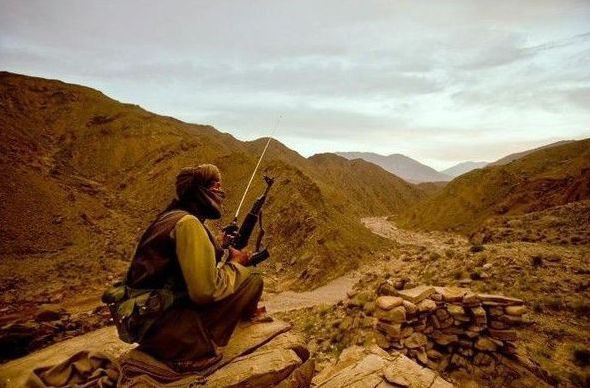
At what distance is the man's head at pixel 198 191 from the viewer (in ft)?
10.1

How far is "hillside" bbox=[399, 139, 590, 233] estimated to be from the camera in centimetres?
3294

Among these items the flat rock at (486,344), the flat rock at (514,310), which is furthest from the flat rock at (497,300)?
the flat rock at (486,344)

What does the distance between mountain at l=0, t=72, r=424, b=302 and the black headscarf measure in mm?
13949

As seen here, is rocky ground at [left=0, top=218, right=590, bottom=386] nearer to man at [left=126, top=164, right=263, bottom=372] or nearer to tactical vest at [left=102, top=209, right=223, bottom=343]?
man at [left=126, top=164, right=263, bottom=372]

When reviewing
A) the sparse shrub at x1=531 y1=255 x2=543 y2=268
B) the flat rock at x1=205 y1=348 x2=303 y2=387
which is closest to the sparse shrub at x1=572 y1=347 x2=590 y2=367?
the sparse shrub at x1=531 y1=255 x2=543 y2=268

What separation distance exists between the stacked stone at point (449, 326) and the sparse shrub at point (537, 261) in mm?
4892

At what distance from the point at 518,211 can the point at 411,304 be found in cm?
3313

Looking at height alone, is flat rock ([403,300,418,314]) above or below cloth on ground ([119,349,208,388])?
below

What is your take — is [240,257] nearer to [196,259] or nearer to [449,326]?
[196,259]

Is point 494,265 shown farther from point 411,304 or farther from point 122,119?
point 122,119

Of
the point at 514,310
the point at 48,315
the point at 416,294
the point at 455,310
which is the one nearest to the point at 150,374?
the point at 416,294

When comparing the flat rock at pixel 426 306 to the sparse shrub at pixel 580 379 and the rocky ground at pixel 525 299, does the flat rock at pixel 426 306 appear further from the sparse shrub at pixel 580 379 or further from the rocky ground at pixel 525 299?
the sparse shrub at pixel 580 379

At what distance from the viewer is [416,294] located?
8031mm

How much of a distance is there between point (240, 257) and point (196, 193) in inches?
28.2
